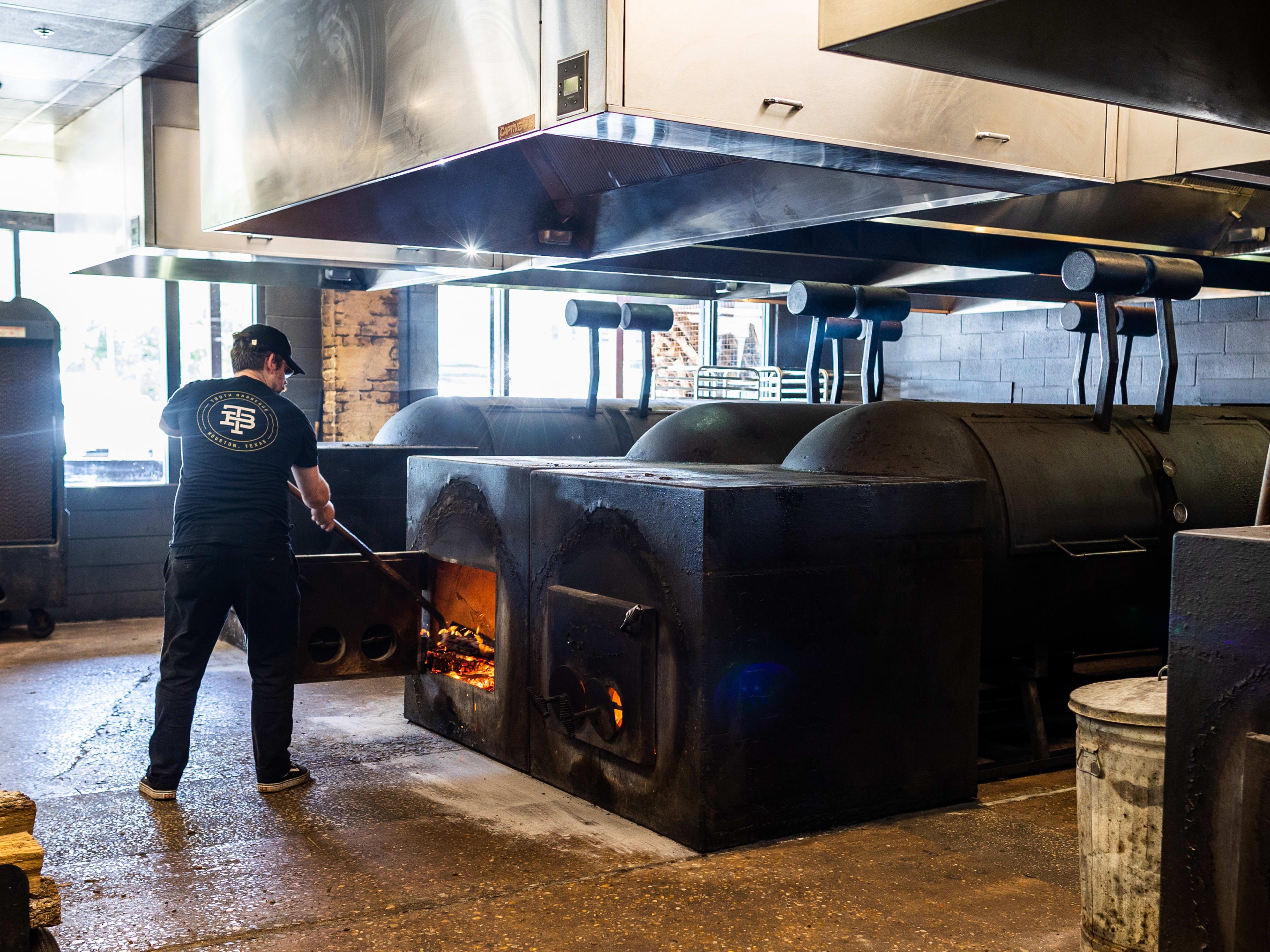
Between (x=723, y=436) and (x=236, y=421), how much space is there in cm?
209

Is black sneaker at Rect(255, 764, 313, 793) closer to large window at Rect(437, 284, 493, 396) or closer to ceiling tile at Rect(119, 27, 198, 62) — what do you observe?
ceiling tile at Rect(119, 27, 198, 62)

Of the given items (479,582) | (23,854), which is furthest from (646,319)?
(23,854)

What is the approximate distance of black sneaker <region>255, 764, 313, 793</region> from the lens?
13.3 ft

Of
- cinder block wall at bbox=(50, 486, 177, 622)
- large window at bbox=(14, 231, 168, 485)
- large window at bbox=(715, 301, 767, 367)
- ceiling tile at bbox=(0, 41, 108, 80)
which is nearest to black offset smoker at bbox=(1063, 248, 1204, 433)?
ceiling tile at bbox=(0, 41, 108, 80)

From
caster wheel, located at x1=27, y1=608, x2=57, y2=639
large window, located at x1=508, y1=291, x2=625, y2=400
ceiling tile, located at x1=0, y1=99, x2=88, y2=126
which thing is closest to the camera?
ceiling tile, located at x1=0, y1=99, x2=88, y2=126

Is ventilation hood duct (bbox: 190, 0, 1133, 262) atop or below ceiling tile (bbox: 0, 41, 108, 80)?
Answer: below

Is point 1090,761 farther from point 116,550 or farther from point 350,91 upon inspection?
point 116,550

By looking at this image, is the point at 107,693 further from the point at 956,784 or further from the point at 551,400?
the point at 956,784

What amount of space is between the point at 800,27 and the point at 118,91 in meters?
3.94

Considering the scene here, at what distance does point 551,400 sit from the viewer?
23.0ft

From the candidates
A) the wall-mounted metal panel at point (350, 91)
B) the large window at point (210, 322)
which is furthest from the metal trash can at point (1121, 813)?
the large window at point (210, 322)

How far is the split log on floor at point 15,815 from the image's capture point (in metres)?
1.93

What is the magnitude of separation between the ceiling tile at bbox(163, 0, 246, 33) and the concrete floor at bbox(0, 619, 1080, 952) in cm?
253

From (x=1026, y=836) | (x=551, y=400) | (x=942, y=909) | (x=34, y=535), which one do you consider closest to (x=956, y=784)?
(x=1026, y=836)
